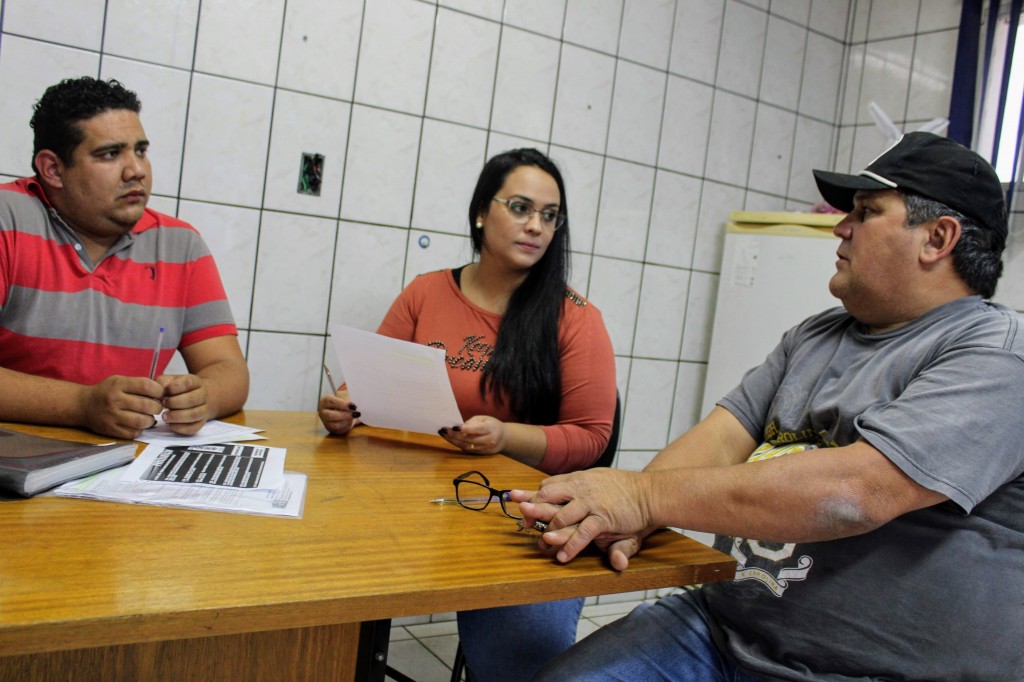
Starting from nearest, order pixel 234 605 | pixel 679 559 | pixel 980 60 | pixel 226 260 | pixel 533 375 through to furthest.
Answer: pixel 234 605, pixel 679 559, pixel 533 375, pixel 226 260, pixel 980 60

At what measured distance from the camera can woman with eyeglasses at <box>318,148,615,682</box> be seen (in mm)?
1670

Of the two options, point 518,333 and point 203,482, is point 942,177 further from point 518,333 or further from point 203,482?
point 203,482

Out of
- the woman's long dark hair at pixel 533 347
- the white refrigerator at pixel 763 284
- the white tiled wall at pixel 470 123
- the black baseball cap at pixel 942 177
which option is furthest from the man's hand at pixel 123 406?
the white refrigerator at pixel 763 284

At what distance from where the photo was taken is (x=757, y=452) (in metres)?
1.34

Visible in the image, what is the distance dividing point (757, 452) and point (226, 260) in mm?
1460

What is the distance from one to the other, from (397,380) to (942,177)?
3.13 feet

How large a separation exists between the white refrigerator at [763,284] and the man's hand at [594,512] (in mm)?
1769

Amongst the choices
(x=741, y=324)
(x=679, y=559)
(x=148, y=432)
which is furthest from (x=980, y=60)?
(x=148, y=432)

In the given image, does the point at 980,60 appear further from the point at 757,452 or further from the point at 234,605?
the point at 234,605

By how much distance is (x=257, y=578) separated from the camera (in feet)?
2.57

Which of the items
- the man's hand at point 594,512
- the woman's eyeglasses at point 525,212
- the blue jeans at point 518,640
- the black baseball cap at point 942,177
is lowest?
the blue jeans at point 518,640

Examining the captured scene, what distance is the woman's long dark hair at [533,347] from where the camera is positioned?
1766 millimetres

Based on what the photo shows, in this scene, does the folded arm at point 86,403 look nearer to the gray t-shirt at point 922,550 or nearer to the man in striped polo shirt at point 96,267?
the man in striped polo shirt at point 96,267

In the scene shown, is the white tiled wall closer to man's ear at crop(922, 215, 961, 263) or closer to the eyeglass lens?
the eyeglass lens
